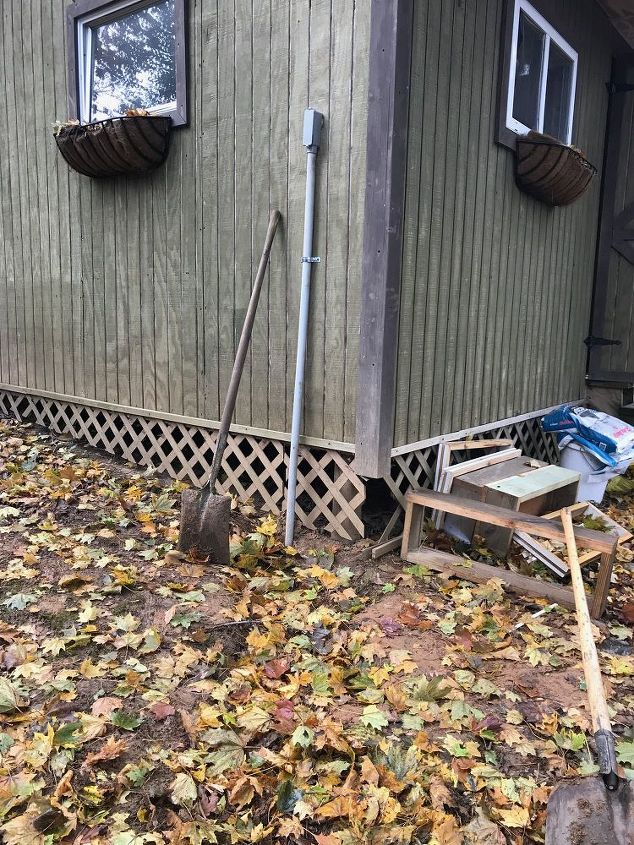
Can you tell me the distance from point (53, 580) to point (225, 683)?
1.16 m

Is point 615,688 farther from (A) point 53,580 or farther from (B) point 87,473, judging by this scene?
(B) point 87,473

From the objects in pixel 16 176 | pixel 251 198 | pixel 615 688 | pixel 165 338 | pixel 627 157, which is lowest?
pixel 615 688

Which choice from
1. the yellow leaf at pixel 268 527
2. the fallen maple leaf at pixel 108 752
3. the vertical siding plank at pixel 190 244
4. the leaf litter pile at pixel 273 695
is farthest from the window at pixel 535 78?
the fallen maple leaf at pixel 108 752

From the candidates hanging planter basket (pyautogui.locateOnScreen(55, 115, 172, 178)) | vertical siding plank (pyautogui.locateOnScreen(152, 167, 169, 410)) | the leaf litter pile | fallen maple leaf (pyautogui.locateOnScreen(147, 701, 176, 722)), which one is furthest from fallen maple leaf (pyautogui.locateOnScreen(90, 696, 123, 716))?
hanging planter basket (pyautogui.locateOnScreen(55, 115, 172, 178))

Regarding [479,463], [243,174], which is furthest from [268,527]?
[243,174]

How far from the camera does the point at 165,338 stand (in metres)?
4.83

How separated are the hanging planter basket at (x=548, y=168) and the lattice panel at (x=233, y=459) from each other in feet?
8.79

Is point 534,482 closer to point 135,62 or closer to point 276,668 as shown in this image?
point 276,668

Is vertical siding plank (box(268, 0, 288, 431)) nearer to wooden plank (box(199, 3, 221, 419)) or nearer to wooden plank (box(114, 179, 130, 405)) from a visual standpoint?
wooden plank (box(199, 3, 221, 419))

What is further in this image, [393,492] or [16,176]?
[16,176]

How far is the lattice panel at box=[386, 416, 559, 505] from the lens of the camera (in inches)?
159

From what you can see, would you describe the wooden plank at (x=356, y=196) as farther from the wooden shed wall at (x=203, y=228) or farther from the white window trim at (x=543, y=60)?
the white window trim at (x=543, y=60)

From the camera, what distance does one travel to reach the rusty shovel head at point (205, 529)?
351 centimetres

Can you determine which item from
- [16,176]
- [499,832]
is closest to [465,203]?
[499,832]
